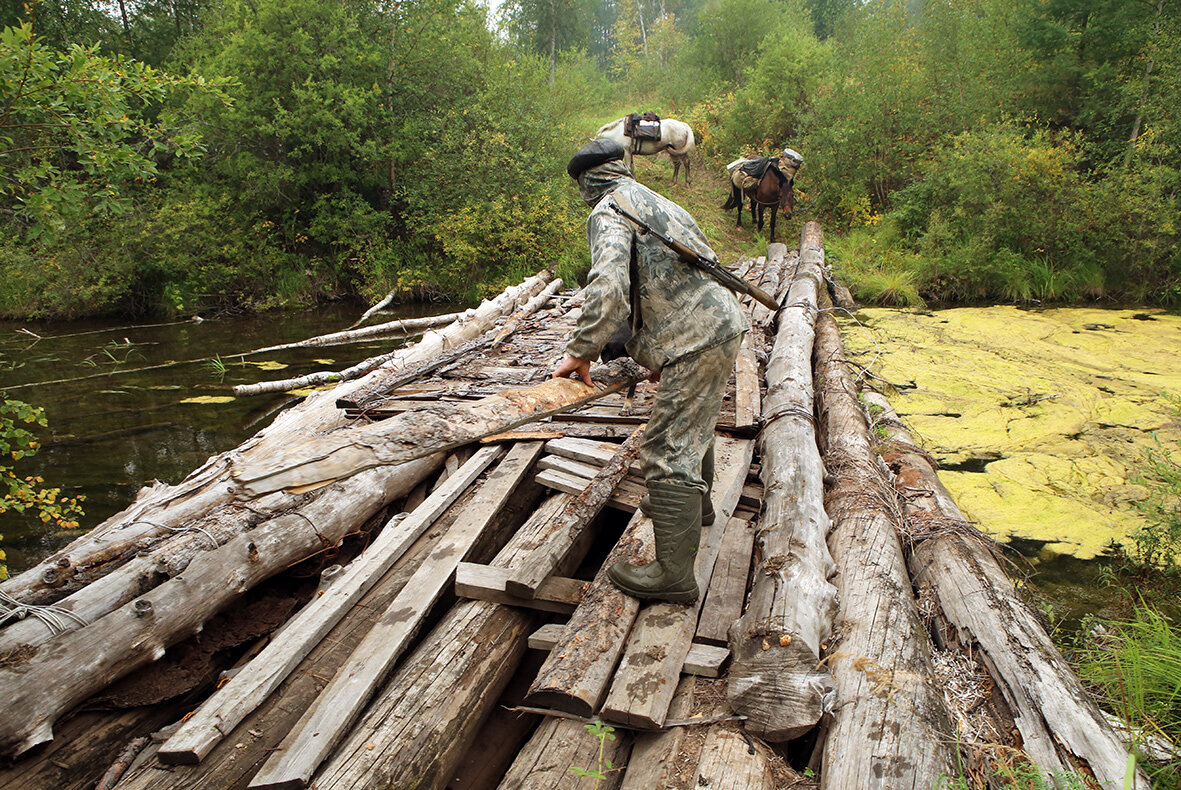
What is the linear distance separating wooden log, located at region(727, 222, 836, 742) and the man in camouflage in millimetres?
407

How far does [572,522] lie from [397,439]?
4.62ft

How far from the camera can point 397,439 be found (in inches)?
88.9

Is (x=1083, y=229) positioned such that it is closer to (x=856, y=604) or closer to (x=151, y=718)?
(x=856, y=604)

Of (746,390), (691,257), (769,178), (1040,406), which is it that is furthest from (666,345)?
(769,178)

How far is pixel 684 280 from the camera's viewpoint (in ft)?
9.46

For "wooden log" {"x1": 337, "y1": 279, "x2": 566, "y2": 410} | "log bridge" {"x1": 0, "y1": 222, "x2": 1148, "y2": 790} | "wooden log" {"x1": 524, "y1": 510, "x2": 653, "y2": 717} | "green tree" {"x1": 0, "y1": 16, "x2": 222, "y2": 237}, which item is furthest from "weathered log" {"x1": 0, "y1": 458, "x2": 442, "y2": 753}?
"green tree" {"x1": 0, "y1": 16, "x2": 222, "y2": 237}

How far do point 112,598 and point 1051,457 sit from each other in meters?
6.61

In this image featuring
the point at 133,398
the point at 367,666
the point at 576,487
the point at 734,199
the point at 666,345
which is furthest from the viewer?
the point at 734,199

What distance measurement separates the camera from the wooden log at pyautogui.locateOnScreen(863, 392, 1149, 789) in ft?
6.80

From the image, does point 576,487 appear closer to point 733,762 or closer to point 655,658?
point 655,658

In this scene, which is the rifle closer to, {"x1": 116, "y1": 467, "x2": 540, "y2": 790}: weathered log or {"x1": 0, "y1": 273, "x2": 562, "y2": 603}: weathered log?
{"x1": 0, "y1": 273, "x2": 562, "y2": 603}: weathered log

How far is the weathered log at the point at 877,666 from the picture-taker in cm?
193

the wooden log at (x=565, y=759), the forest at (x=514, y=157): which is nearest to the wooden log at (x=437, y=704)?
the wooden log at (x=565, y=759)

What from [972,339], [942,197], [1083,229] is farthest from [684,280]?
[942,197]
